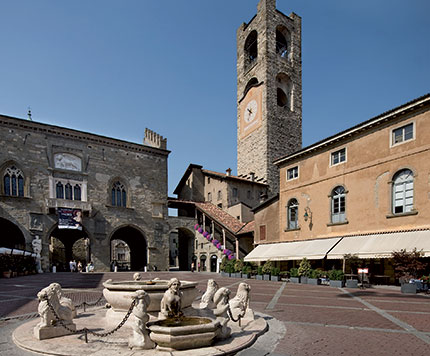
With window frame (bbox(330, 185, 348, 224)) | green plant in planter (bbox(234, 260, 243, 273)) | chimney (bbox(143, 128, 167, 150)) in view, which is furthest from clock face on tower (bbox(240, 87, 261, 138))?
window frame (bbox(330, 185, 348, 224))

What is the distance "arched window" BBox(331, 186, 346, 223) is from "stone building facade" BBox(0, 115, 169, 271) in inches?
854

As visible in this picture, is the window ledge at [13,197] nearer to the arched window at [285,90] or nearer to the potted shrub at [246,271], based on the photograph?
the potted shrub at [246,271]

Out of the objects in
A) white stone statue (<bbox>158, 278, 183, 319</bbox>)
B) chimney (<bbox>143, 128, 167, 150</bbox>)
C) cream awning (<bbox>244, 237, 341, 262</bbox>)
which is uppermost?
chimney (<bbox>143, 128, 167, 150</bbox>)

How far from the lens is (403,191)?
1709 centimetres

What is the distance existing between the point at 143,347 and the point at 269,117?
38.0 meters

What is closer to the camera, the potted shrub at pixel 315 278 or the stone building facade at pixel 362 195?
the stone building facade at pixel 362 195

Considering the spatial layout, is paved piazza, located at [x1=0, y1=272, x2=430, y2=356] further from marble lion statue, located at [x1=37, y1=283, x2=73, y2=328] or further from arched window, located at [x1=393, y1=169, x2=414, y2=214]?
arched window, located at [x1=393, y1=169, x2=414, y2=214]

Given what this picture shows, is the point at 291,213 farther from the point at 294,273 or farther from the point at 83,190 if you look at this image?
the point at 83,190

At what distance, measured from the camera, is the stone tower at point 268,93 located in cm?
4131

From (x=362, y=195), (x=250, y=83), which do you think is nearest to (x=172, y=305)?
(x=362, y=195)

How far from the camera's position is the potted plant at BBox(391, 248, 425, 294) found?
14.3 meters

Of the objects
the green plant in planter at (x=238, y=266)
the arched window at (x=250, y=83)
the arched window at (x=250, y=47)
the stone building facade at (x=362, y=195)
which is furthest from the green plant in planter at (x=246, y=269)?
the arched window at (x=250, y=47)

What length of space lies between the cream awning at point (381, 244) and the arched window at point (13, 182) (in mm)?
27609

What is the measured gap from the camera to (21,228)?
28.5m
